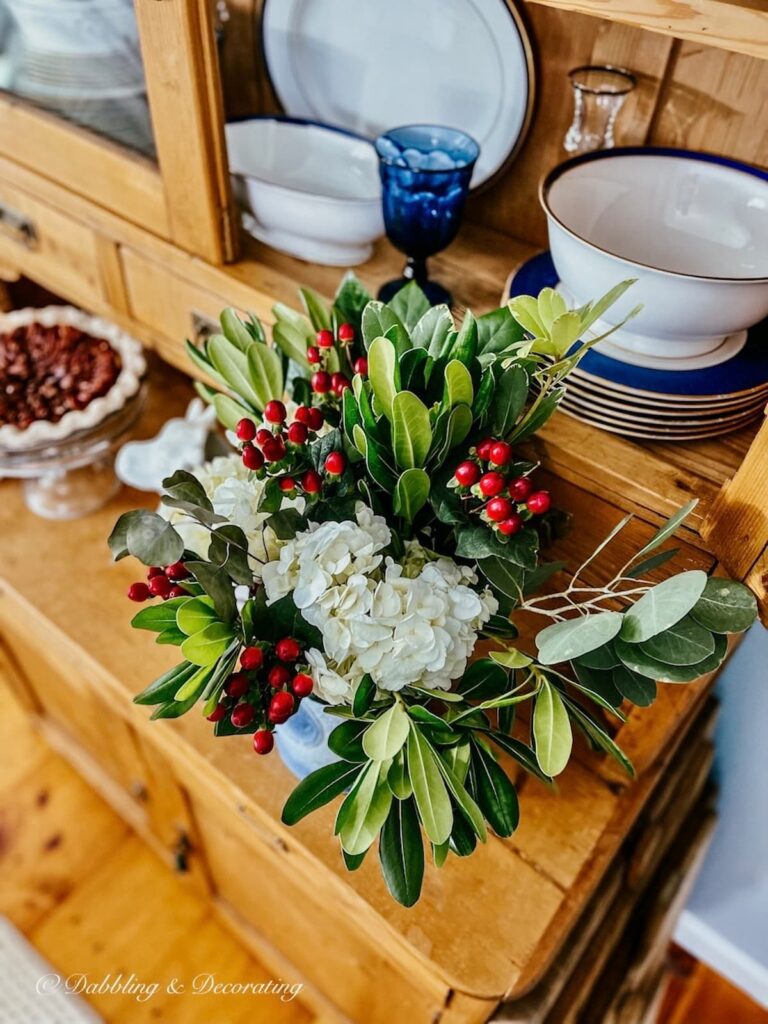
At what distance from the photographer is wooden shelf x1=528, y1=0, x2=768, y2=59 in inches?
17.9

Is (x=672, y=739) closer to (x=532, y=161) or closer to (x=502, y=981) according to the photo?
(x=502, y=981)

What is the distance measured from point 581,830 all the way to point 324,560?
46cm

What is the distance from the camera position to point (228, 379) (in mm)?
654

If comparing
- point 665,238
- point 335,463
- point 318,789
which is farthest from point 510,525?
point 665,238

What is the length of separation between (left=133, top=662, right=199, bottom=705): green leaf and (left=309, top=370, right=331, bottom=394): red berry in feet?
0.75

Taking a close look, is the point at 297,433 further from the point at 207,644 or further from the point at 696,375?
the point at 696,375

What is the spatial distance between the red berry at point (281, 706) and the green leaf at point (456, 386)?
0.22 metres

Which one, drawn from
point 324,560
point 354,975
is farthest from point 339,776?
point 354,975

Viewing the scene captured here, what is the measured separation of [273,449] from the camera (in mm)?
560

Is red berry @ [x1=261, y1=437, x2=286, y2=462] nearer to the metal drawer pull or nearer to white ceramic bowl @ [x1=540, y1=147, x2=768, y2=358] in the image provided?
white ceramic bowl @ [x1=540, y1=147, x2=768, y2=358]

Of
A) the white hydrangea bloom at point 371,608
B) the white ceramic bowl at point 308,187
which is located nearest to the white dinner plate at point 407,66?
the white ceramic bowl at point 308,187

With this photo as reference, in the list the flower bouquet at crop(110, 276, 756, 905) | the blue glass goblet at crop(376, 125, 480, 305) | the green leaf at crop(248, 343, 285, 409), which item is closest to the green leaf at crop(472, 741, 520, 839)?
the flower bouquet at crop(110, 276, 756, 905)

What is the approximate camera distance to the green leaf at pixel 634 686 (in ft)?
1.76

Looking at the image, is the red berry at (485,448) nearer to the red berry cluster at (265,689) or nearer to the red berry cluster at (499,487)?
the red berry cluster at (499,487)
